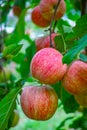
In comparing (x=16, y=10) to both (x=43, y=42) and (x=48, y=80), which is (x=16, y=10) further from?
(x=48, y=80)

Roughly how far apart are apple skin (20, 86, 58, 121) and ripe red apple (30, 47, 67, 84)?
7 cm

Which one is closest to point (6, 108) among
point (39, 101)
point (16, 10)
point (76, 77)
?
point (39, 101)

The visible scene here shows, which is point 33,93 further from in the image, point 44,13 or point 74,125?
point 74,125

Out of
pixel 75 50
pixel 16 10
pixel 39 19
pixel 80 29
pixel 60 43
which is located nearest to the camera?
pixel 75 50

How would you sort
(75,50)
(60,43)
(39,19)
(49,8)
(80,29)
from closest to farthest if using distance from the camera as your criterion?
(75,50) < (80,29) < (60,43) < (49,8) < (39,19)

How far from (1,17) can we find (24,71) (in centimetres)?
68

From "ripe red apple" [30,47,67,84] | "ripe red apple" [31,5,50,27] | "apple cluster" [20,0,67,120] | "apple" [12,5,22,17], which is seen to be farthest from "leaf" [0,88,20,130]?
"apple" [12,5,22,17]

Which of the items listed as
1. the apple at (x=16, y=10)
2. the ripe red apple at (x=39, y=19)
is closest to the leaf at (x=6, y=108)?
the ripe red apple at (x=39, y=19)

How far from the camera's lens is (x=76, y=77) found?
0.96 meters

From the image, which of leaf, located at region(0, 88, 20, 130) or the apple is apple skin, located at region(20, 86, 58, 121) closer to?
leaf, located at region(0, 88, 20, 130)

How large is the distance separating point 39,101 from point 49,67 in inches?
4.8

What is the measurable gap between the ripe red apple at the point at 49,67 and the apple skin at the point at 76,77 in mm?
16

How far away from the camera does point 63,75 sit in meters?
0.97

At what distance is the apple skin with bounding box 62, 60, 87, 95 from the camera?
954 millimetres
